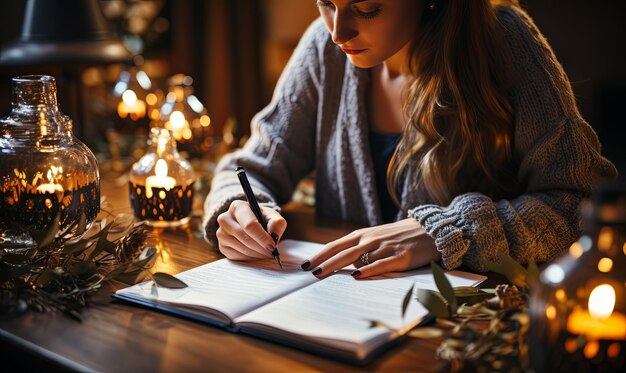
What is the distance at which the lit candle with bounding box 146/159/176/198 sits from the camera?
1.42 meters

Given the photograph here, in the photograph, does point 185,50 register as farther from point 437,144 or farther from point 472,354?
point 472,354

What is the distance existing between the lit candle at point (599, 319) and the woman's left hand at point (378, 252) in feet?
1.38

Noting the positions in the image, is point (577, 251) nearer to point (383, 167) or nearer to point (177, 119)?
point (383, 167)

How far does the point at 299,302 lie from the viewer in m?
0.97

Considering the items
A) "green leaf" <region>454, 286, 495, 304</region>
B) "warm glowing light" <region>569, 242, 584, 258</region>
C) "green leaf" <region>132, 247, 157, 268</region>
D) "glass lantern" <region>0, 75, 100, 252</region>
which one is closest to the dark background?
"glass lantern" <region>0, 75, 100, 252</region>

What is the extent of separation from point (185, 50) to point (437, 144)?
2.59 metres

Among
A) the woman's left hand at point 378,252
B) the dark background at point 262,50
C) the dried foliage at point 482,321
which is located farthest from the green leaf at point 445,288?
the dark background at point 262,50

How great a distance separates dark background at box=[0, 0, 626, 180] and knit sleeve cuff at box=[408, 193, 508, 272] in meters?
2.24

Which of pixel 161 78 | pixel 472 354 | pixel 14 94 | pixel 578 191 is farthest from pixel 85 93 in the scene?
pixel 472 354

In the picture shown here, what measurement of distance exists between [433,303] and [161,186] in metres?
0.70

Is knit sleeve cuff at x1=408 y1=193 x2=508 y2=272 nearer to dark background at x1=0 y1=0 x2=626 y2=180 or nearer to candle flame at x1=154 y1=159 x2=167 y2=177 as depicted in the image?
candle flame at x1=154 y1=159 x2=167 y2=177

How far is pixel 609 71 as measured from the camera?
10.5ft

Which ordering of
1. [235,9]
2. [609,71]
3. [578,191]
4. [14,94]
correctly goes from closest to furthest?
[14,94]
[578,191]
[609,71]
[235,9]

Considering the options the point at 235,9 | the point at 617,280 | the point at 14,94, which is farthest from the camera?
the point at 235,9
